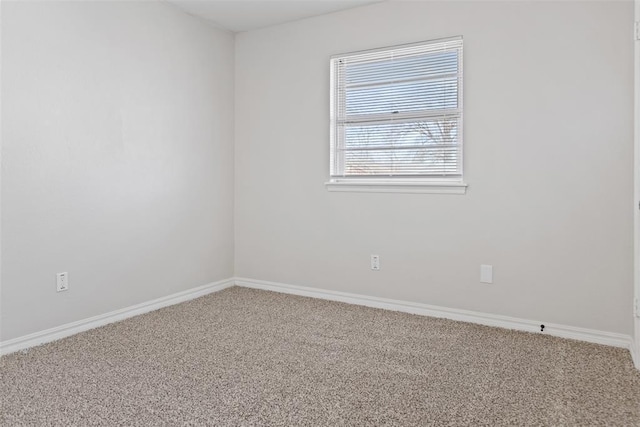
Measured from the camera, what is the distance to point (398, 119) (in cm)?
330

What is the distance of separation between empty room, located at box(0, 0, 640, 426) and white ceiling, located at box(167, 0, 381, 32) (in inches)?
1.1

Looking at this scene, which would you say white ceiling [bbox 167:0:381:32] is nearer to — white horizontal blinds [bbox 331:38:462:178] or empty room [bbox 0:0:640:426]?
empty room [bbox 0:0:640:426]

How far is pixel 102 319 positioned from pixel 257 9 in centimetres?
255

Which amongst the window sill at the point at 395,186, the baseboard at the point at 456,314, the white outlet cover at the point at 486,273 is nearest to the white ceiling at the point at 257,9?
the window sill at the point at 395,186

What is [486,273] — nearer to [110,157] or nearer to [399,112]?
[399,112]

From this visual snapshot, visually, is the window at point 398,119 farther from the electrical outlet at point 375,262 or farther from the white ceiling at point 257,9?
the electrical outlet at point 375,262

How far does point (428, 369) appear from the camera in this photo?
2229 millimetres

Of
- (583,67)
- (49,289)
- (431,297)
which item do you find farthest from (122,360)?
(583,67)

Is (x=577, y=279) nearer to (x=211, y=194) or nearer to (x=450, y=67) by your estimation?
(x=450, y=67)

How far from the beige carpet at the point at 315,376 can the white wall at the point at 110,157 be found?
0.40 m

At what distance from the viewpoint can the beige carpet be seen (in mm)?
1776

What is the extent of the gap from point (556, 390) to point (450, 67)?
6.95ft

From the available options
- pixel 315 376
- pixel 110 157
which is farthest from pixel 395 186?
pixel 110 157

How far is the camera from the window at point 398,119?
3.10 metres
